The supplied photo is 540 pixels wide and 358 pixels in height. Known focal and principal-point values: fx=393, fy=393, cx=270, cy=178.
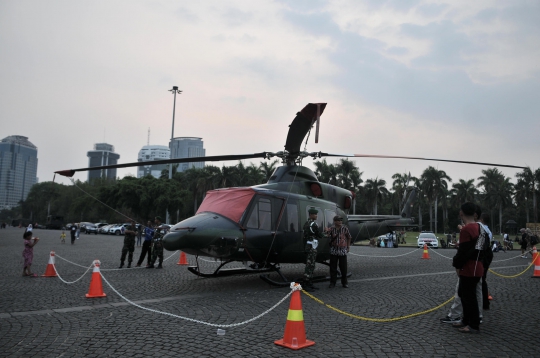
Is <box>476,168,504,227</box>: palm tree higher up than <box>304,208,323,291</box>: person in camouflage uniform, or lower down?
higher up

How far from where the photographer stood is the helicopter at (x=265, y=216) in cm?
810

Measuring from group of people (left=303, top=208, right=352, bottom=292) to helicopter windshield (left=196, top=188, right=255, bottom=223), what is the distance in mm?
1538

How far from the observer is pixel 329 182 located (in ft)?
193

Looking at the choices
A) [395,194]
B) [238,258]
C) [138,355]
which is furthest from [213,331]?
[395,194]

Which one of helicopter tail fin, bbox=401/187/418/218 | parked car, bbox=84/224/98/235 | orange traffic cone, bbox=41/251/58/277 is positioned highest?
helicopter tail fin, bbox=401/187/418/218

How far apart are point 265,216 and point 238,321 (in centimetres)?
347

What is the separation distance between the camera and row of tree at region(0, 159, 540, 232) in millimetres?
46094

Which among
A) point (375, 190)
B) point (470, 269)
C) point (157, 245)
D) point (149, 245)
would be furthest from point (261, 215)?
point (375, 190)

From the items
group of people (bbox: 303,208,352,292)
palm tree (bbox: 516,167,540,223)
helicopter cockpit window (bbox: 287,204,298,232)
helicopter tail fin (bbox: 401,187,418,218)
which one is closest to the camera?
group of people (bbox: 303,208,352,292)

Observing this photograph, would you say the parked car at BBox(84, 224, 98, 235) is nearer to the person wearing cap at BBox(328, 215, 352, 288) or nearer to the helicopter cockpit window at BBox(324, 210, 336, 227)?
the helicopter cockpit window at BBox(324, 210, 336, 227)

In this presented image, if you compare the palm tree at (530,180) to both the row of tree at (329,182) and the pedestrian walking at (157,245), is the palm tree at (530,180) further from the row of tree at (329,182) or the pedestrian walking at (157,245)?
the pedestrian walking at (157,245)

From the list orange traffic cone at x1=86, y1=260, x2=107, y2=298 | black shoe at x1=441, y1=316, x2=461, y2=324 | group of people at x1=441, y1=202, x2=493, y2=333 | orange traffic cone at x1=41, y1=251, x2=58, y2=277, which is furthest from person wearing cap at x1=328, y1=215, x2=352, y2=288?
orange traffic cone at x1=41, y1=251, x2=58, y2=277

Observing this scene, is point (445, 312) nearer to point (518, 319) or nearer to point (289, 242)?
point (518, 319)

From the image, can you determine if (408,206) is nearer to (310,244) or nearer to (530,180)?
(310,244)
